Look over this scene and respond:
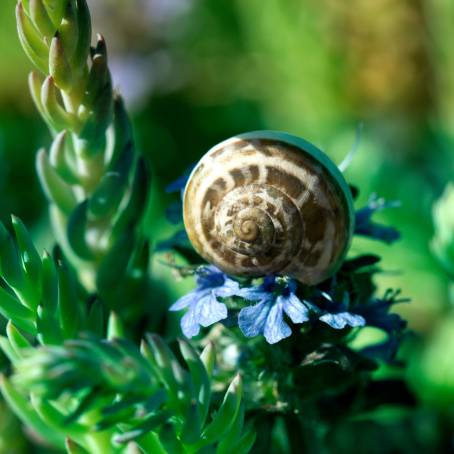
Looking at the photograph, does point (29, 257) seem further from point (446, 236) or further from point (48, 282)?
point (446, 236)

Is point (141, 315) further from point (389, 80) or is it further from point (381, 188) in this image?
point (389, 80)

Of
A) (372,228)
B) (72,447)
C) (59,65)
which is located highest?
(59,65)

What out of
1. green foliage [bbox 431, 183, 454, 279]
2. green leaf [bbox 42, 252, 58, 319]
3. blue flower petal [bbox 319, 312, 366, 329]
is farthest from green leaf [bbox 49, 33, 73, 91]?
green foliage [bbox 431, 183, 454, 279]

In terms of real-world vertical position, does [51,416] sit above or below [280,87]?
below

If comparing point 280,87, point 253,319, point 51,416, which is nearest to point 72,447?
point 51,416

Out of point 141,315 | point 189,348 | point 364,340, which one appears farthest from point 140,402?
point 364,340

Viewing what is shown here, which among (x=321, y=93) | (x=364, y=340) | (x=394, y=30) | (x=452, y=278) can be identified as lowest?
(x=364, y=340)
